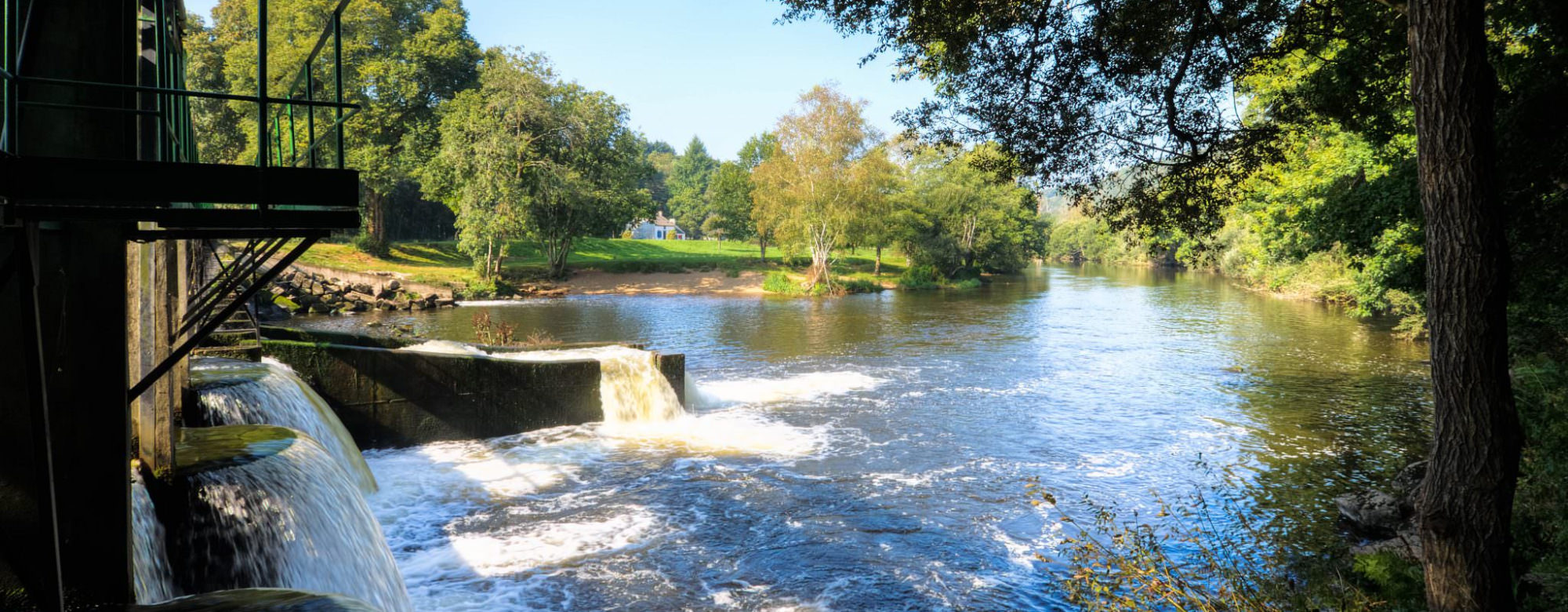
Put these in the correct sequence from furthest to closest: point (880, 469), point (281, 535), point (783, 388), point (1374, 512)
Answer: point (783, 388)
point (880, 469)
point (1374, 512)
point (281, 535)

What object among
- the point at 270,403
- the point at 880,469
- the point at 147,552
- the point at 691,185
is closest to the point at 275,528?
the point at 147,552

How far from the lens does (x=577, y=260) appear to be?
2324 inches

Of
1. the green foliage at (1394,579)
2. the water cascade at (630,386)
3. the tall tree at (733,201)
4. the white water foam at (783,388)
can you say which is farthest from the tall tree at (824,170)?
the green foliage at (1394,579)

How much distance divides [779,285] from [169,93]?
5002cm

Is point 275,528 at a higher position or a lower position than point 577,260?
lower

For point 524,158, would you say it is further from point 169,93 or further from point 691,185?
point 691,185

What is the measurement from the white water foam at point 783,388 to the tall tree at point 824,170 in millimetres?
30530

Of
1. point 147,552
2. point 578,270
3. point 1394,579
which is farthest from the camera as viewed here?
point 578,270

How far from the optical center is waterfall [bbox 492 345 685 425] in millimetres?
16078

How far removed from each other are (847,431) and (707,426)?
2572mm

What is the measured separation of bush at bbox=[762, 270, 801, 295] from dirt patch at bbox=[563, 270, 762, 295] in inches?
21.1

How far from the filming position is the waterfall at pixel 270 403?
973cm

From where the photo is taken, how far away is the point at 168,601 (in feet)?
18.4

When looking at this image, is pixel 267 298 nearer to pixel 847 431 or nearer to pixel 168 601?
pixel 847 431
